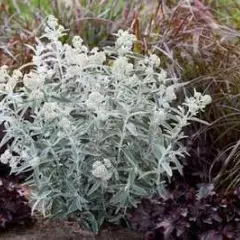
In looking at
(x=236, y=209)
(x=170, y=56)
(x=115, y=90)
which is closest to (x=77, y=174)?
(x=115, y=90)

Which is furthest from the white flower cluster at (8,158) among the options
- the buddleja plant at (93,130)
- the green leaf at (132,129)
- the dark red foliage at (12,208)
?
the green leaf at (132,129)

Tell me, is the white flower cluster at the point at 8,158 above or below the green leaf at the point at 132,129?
below

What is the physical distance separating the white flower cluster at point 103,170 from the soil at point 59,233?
45 cm

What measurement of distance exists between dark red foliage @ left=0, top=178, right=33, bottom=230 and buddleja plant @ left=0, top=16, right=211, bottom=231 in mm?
259

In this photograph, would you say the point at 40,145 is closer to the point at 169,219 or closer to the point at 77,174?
the point at 77,174

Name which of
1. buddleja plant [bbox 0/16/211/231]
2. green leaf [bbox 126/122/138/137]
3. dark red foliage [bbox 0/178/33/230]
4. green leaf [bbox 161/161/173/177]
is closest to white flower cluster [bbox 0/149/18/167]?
buddleja plant [bbox 0/16/211/231]

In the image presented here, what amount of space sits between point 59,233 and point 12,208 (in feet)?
0.95

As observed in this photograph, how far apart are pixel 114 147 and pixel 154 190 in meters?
0.32

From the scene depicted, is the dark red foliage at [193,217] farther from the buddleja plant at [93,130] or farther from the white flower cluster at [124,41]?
the white flower cluster at [124,41]

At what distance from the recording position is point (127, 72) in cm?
366

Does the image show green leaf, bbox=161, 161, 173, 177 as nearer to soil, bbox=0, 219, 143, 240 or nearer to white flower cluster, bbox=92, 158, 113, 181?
white flower cluster, bbox=92, 158, 113, 181

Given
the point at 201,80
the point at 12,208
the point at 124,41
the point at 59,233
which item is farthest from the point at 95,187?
the point at 201,80

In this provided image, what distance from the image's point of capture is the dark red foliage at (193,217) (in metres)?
3.51

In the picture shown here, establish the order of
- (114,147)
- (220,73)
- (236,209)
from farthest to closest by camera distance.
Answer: (220,73) → (114,147) → (236,209)
